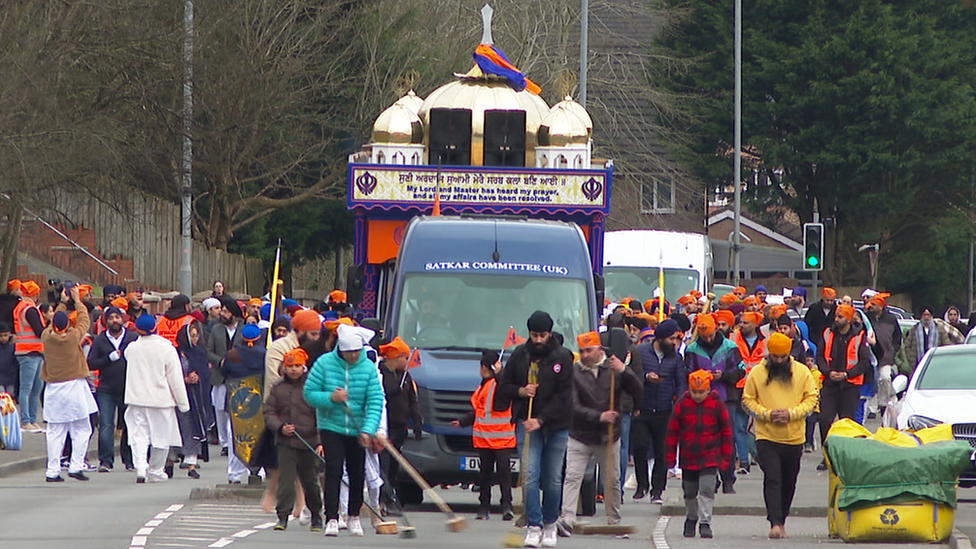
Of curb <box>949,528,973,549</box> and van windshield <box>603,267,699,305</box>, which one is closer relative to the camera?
curb <box>949,528,973,549</box>

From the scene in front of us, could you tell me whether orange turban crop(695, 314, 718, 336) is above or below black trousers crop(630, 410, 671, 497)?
above

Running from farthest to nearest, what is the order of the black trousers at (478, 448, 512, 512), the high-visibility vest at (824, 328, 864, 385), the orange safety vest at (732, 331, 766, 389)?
the high-visibility vest at (824, 328, 864, 385)
the orange safety vest at (732, 331, 766, 389)
the black trousers at (478, 448, 512, 512)

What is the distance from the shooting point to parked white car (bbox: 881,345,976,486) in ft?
56.0

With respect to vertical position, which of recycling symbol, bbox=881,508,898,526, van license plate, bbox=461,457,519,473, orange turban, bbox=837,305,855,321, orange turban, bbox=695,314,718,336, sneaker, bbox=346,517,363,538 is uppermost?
orange turban, bbox=837,305,855,321

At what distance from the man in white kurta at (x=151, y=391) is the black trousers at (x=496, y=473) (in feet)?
12.4

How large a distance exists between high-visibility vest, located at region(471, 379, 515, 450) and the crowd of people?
1cm

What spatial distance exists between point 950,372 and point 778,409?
4.95 metres

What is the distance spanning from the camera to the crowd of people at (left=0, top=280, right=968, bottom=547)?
13727 mm

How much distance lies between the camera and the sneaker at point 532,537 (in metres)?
13.4

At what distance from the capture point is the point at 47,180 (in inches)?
1043

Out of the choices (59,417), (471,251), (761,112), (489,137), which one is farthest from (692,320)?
(761,112)

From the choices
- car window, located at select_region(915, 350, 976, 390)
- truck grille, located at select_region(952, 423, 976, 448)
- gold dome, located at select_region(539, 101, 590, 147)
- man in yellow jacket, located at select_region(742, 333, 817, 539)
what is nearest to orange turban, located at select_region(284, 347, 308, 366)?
man in yellow jacket, located at select_region(742, 333, 817, 539)

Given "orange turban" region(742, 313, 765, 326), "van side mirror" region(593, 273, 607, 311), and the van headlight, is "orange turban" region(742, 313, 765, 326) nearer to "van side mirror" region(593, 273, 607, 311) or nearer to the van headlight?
"van side mirror" region(593, 273, 607, 311)

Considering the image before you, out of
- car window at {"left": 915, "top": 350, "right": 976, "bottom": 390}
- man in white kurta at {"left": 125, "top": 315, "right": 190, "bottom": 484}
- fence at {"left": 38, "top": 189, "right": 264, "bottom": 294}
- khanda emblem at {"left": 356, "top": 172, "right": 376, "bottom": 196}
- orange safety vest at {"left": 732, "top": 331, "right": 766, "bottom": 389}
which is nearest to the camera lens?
man in white kurta at {"left": 125, "top": 315, "right": 190, "bottom": 484}
